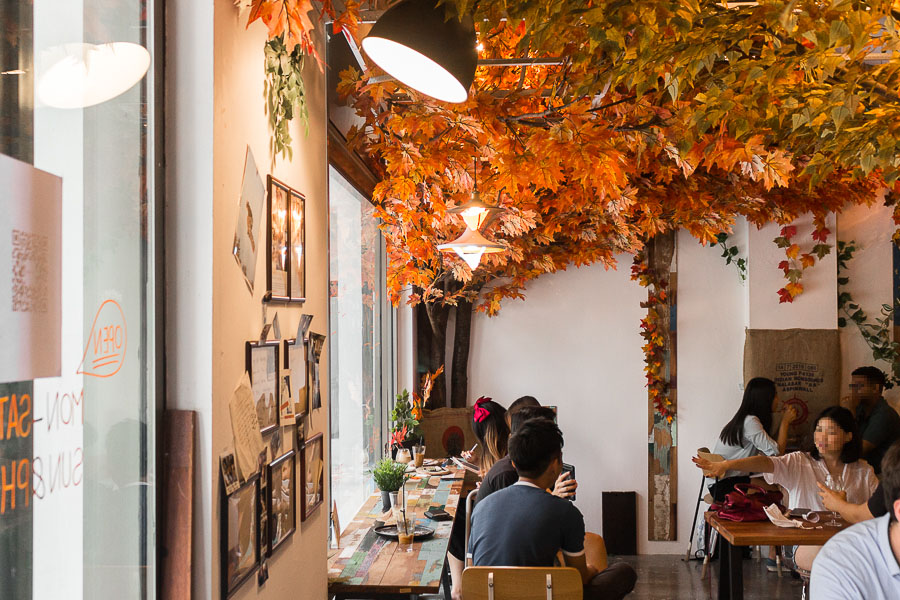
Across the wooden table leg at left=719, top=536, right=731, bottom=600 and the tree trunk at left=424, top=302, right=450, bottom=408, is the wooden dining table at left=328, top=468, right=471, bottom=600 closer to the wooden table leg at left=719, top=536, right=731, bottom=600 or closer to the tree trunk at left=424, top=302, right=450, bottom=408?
the wooden table leg at left=719, top=536, right=731, bottom=600

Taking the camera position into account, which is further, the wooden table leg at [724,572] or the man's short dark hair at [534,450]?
the wooden table leg at [724,572]

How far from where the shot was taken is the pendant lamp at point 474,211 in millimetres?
3977

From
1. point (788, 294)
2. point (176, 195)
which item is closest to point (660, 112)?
point (176, 195)

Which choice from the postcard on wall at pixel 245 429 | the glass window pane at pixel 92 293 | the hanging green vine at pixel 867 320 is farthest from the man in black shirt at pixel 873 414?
the glass window pane at pixel 92 293

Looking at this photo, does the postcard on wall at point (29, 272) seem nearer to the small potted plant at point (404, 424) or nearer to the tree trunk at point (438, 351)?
the small potted plant at point (404, 424)

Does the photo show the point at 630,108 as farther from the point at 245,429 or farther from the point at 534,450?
the point at 245,429

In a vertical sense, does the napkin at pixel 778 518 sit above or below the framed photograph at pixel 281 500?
below

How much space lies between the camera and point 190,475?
1.58 metres

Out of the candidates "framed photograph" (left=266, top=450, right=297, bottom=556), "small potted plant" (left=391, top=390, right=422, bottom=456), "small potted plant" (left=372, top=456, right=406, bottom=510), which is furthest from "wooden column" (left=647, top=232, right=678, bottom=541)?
"framed photograph" (left=266, top=450, right=297, bottom=556)

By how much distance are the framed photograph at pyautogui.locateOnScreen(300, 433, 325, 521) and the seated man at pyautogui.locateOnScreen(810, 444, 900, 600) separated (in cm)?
161

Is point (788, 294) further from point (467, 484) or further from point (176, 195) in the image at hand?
point (176, 195)

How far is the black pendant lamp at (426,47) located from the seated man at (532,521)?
1.79m

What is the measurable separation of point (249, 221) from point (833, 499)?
3842 mm

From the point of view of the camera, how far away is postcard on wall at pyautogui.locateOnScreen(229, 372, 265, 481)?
5.76 feet
